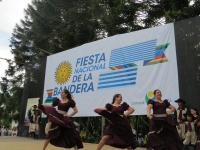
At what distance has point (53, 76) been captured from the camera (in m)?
13.1

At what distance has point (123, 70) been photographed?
9.62 m

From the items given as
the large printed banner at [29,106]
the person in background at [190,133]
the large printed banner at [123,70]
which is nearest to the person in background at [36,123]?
the large printed banner at [123,70]

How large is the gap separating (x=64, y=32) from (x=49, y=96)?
5900 mm

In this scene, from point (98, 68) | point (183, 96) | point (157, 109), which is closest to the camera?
point (157, 109)

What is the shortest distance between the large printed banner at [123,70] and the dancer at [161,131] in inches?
96.7

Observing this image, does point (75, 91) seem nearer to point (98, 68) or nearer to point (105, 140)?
point (98, 68)

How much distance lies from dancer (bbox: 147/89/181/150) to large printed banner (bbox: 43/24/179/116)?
8.06 ft

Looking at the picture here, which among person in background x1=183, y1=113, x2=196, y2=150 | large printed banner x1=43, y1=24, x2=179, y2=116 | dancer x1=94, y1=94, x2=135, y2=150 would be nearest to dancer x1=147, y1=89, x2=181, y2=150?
dancer x1=94, y1=94, x2=135, y2=150

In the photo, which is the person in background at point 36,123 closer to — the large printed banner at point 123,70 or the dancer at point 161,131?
the large printed banner at point 123,70

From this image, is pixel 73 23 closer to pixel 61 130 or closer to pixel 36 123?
pixel 36 123

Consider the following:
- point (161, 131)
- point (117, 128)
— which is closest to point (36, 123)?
point (117, 128)

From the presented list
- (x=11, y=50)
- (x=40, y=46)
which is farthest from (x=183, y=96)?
(x=11, y=50)

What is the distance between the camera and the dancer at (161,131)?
17.2 feet

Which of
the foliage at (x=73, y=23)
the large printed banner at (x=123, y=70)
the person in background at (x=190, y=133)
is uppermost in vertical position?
the foliage at (x=73, y=23)
